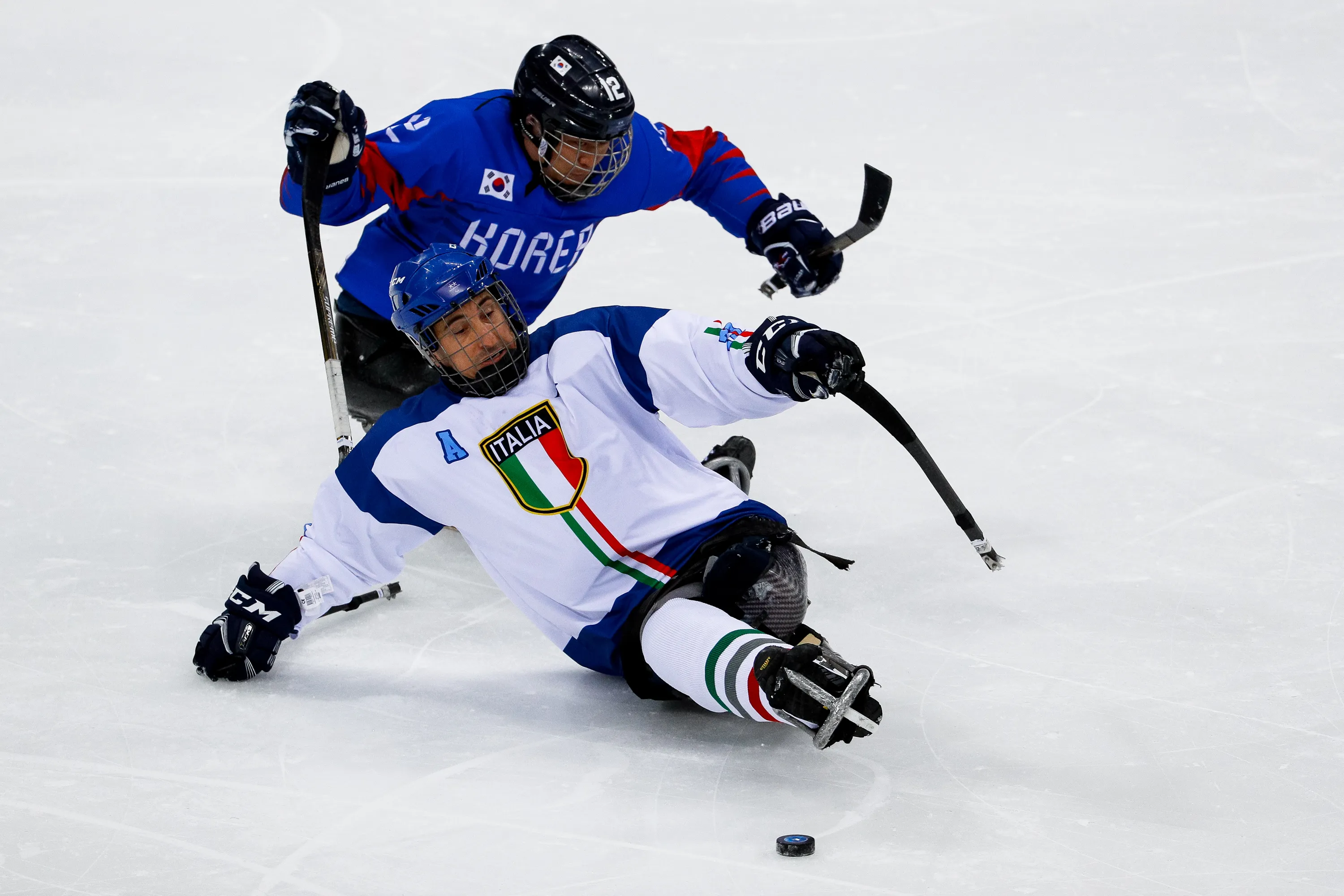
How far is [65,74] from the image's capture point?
22.2 feet

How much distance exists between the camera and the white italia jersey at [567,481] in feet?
9.61

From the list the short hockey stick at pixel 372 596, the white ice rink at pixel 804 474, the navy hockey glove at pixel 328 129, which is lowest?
the short hockey stick at pixel 372 596

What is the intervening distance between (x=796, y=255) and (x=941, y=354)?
1.22 m

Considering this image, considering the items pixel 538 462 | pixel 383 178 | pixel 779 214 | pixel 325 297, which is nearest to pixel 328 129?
pixel 383 178

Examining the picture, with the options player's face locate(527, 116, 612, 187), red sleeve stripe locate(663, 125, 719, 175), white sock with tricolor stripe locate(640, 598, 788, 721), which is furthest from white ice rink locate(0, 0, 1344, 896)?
player's face locate(527, 116, 612, 187)

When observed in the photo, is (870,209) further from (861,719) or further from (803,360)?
(861,719)

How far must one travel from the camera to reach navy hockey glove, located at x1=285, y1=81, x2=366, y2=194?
3.19 metres

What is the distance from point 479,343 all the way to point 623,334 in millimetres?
286

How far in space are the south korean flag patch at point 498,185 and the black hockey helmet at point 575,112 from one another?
3.4 inches

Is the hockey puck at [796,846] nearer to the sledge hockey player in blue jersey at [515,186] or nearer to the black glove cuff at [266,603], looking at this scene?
the black glove cuff at [266,603]

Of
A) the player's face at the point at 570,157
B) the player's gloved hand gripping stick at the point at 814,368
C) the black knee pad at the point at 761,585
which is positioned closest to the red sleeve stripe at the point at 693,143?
the player's face at the point at 570,157

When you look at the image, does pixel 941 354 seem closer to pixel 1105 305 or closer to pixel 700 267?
pixel 1105 305

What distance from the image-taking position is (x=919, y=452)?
2842 mm

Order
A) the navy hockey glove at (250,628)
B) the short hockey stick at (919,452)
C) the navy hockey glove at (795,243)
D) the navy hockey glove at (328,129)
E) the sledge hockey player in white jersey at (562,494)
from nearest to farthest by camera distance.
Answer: the short hockey stick at (919,452), the sledge hockey player in white jersey at (562,494), the navy hockey glove at (250,628), the navy hockey glove at (328,129), the navy hockey glove at (795,243)
